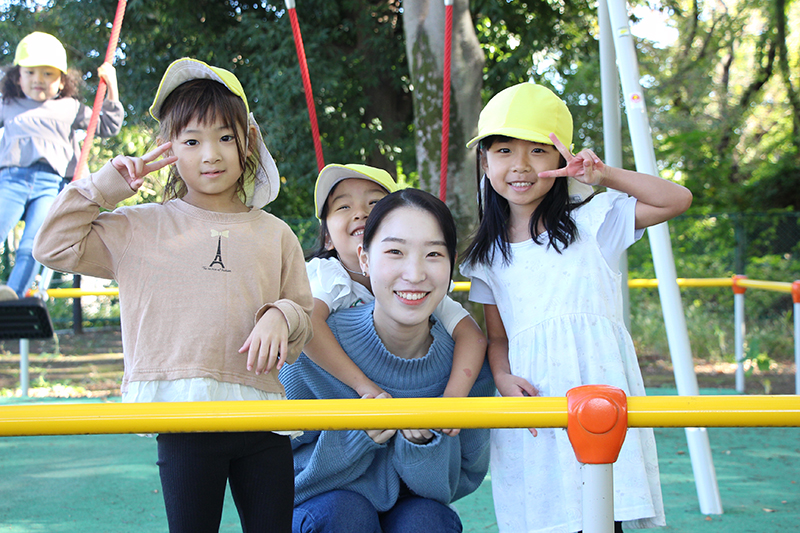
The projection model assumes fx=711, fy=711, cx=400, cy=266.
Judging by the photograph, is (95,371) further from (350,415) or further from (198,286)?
(350,415)

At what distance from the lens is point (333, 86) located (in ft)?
22.6

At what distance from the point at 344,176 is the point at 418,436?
835 millimetres

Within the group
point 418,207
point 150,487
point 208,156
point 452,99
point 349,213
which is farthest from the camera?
point 452,99

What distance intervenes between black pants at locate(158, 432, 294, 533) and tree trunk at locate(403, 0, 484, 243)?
10.6 ft

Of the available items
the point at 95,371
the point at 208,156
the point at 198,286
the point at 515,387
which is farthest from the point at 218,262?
the point at 95,371

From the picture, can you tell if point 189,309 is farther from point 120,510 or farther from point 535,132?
point 120,510

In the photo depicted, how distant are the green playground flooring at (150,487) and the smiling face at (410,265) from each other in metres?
1.49

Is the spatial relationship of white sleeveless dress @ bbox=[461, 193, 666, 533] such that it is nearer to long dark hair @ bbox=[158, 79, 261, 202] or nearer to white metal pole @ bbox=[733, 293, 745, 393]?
long dark hair @ bbox=[158, 79, 261, 202]

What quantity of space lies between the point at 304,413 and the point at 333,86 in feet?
20.2

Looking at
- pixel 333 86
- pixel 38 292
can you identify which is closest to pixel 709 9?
pixel 333 86

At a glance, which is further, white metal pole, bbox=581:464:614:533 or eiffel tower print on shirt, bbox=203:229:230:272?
eiffel tower print on shirt, bbox=203:229:230:272

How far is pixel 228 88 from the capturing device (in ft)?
5.24

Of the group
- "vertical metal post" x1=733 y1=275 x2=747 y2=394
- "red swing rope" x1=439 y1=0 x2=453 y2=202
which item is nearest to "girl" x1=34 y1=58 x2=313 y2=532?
"red swing rope" x1=439 y1=0 x2=453 y2=202

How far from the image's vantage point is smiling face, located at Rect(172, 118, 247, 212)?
1.54 meters
